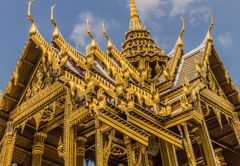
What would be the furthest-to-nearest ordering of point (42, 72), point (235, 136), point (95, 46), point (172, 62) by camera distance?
point (172, 62) → point (235, 136) → point (95, 46) → point (42, 72)

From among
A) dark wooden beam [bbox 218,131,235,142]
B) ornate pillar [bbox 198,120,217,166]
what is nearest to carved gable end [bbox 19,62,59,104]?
ornate pillar [bbox 198,120,217,166]

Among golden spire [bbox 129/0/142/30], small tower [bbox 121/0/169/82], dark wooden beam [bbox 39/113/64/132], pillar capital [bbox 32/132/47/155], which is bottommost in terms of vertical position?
pillar capital [bbox 32/132/47/155]

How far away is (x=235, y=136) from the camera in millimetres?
13328

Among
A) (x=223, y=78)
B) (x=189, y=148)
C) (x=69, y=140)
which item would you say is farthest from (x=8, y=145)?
(x=223, y=78)

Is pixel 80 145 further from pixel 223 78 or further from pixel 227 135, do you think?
pixel 223 78

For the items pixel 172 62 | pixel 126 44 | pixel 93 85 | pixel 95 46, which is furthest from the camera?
pixel 126 44

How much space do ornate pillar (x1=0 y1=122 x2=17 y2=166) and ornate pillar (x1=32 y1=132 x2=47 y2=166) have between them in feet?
2.56

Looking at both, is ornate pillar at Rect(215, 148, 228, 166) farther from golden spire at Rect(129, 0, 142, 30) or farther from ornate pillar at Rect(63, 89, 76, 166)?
golden spire at Rect(129, 0, 142, 30)

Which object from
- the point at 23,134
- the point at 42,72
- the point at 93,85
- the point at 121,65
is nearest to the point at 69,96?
the point at 93,85

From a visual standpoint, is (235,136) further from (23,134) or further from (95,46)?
(23,134)

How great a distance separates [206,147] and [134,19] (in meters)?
8.84

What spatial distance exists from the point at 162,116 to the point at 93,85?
2.52 meters

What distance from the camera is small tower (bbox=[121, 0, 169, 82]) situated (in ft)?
48.6

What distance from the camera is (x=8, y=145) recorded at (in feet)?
35.7
